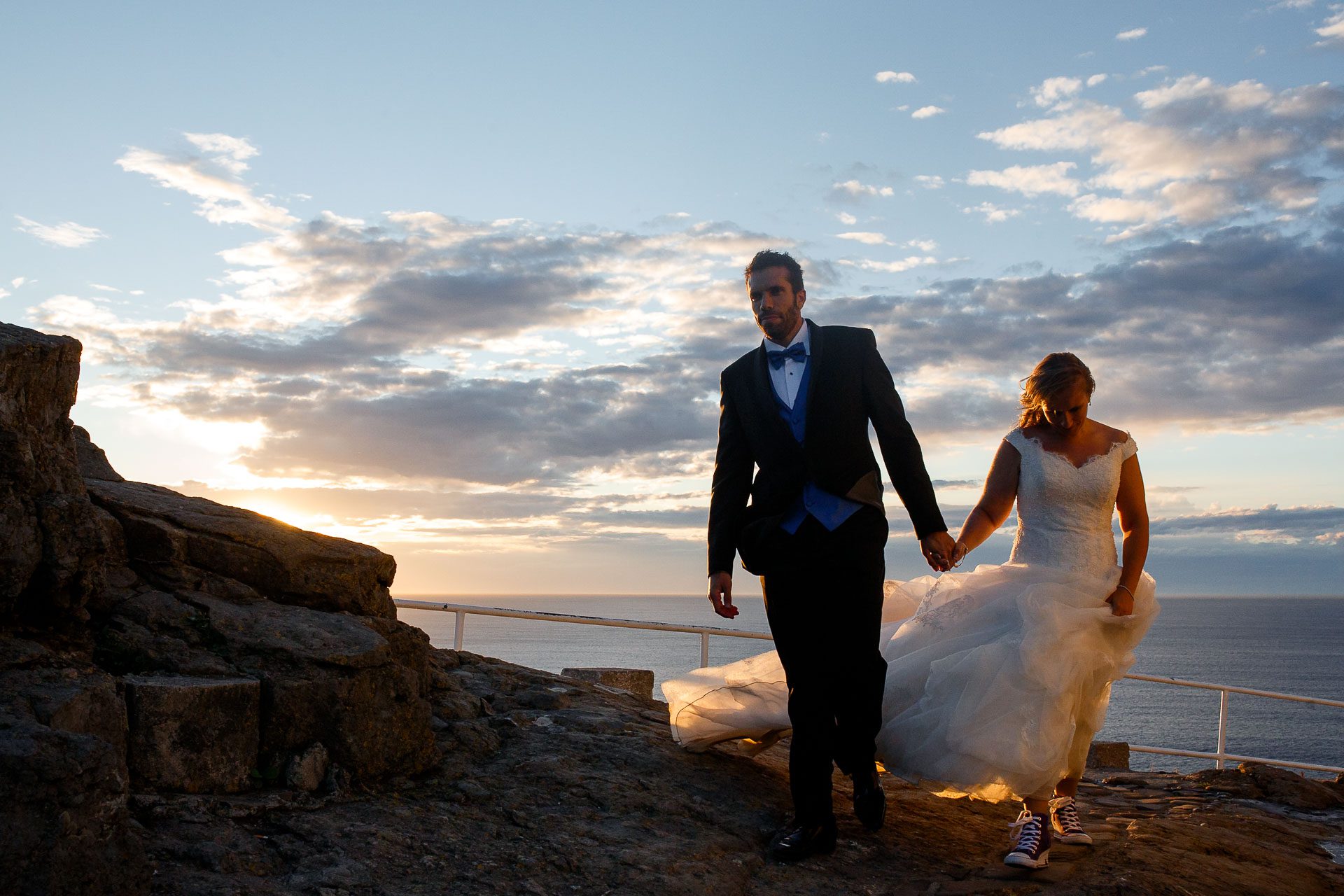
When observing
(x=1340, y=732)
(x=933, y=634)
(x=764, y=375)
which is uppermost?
(x=764, y=375)

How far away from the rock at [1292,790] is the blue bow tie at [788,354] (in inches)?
148

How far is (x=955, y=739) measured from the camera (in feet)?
12.1

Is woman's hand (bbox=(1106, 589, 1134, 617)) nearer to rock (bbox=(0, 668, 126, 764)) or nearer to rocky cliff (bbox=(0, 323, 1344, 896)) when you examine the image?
rocky cliff (bbox=(0, 323, 1344, 896))

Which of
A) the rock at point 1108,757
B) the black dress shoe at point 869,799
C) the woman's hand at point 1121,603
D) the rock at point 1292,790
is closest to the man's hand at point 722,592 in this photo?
the black dress shoe at point 869,799

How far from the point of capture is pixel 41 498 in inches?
122

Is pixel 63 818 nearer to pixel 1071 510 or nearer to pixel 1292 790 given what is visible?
pixel 1071 510

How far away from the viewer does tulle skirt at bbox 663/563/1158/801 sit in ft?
12.1

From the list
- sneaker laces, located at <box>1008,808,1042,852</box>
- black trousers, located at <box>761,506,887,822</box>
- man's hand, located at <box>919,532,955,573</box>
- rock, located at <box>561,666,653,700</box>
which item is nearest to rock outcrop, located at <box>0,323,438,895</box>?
black trousers, located at <box>761,506,887,822</box>

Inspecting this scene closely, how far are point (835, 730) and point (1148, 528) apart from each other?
1.54 m

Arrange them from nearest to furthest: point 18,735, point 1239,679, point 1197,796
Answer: point 18,735
point 1197,796
point 1239,679

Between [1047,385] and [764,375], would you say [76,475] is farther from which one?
[1047,385]

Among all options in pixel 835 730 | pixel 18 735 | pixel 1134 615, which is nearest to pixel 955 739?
pixel 835 730

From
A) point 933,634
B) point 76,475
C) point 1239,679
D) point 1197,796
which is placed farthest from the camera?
point 1239,679

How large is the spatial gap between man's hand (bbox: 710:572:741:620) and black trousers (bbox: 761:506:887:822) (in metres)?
0.26
